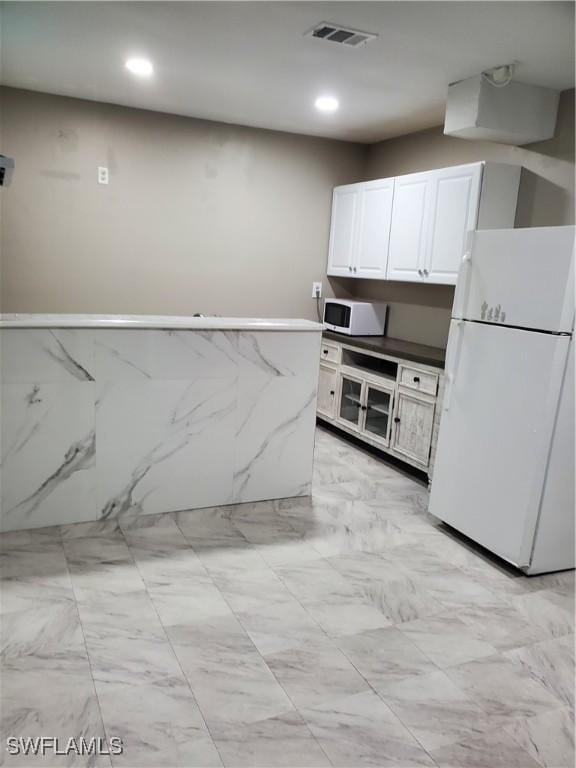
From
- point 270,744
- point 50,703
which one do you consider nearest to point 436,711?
point 270,744

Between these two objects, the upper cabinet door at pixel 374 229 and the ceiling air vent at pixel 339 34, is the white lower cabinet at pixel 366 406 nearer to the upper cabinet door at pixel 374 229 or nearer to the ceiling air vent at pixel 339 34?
the upper cabinet door at pixel 374 229

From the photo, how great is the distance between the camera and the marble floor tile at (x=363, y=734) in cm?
174

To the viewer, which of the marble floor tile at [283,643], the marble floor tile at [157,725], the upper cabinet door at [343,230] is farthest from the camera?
the upper cabinet door at [343,230]

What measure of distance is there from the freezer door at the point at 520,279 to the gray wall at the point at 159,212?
2.36m

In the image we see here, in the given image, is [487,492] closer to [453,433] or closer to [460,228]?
[453,433]

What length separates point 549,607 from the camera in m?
2.58

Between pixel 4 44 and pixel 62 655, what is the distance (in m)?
3.13

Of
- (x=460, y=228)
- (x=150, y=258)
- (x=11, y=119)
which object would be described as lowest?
(x=150, y=258)

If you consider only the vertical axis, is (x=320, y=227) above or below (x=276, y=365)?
above

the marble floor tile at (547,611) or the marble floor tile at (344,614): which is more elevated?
the marble floor tile at (547,611)

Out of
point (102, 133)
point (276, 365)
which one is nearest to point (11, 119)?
point (102, 133)

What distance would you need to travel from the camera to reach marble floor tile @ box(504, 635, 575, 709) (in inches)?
82.0

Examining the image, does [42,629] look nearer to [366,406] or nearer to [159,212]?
[366,406]

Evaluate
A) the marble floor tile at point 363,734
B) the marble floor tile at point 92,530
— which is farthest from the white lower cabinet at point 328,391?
the marble floor tile at point 363,734
